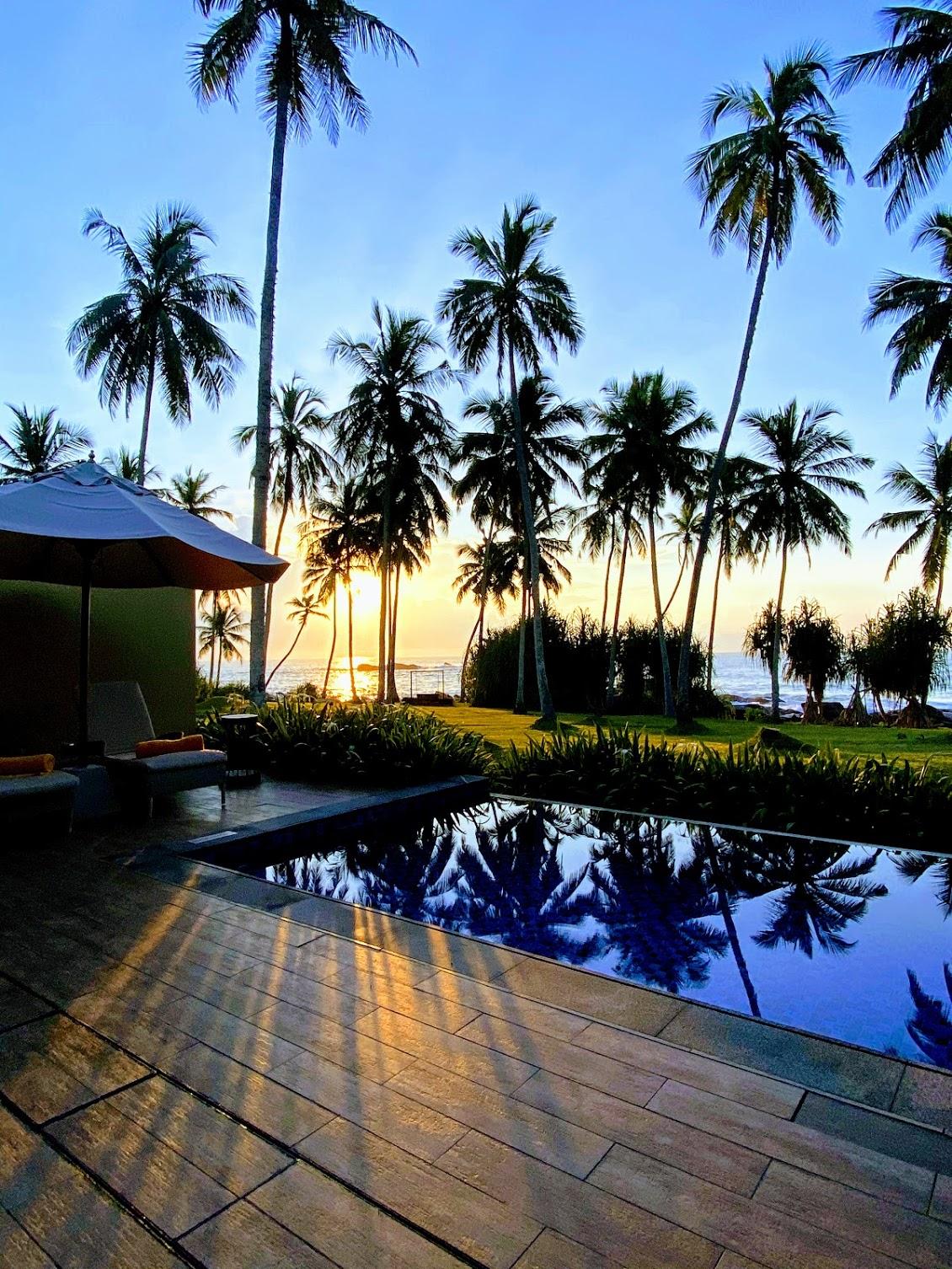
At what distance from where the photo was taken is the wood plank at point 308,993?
2.42m

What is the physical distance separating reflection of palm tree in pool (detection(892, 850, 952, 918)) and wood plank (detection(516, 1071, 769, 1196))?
11.7ft

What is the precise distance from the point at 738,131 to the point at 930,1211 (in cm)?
1766

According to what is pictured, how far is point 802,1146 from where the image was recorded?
1745mm

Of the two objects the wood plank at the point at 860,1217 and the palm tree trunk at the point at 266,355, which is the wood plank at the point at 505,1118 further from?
the palm tree trunk at the point at 266,355

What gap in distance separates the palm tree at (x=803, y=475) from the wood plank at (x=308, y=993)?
2070 cm

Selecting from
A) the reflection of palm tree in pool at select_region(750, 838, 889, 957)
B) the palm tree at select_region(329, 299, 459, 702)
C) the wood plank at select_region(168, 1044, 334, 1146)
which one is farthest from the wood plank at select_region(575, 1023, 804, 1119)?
the palm tree at select_region(329, 299, 459, 702)

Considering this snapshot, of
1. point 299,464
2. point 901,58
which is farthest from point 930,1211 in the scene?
point 299,464

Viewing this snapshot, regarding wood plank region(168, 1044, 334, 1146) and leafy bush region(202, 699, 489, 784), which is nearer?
wood plank region(168, 1044, 334, 1146)

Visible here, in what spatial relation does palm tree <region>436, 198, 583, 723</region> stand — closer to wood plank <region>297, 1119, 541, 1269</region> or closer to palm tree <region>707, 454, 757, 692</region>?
palm tree <region>707, 454, 757, 692</region>

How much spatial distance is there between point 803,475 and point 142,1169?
23.4 meters

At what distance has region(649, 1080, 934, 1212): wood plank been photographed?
1.62 m

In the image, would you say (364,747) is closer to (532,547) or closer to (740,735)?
(740,735)

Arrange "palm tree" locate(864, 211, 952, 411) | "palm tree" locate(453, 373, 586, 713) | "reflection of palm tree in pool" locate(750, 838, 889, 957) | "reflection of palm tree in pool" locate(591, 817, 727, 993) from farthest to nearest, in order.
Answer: "palm tree" locate(453, 373, 586, 713)
"palm tree" locate(864, 211, 952, 411)
"reflection of palm tree in pool" locate(750, 838, 889, 957)
"reflection of palm tree in pool" locate(591, 817, 727, 993)

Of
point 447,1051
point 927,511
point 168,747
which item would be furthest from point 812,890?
point 927,511
